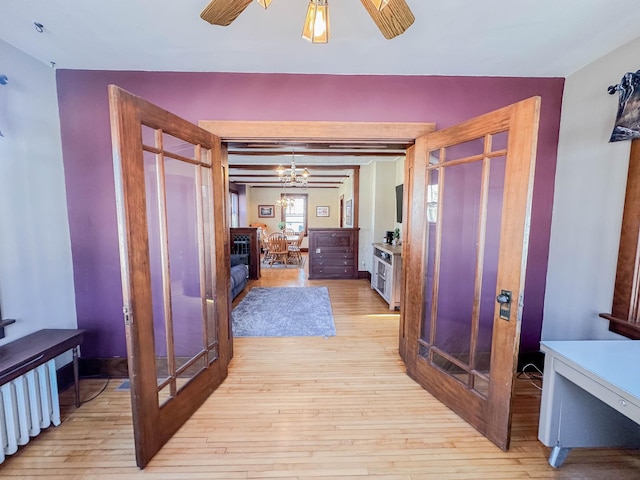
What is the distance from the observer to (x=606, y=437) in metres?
1.44

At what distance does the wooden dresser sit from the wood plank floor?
3412mm

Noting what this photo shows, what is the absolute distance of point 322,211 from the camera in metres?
10.2

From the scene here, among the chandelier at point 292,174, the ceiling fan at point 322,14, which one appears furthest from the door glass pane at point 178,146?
the chandelier at point 292,174

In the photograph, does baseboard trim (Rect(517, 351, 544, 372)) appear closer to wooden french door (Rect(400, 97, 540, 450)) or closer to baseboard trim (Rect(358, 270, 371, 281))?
wooden french door (Rect(400, 97, 540, 450))

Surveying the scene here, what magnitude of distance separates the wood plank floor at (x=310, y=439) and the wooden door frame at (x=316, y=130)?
80.9 inches

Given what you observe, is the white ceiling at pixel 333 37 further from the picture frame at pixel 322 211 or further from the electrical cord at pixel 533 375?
the picture frame at pixel 322 211

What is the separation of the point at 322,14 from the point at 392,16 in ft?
0.94

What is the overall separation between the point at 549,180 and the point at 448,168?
978 millimetres

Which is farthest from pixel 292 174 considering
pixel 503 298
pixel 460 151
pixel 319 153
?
pixel 503 298

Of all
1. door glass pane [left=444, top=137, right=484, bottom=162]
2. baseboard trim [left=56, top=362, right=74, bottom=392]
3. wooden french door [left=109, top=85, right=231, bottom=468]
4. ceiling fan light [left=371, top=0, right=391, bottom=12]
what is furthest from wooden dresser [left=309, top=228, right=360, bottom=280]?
ceiling fan light [left=371, top=0, right=391, bottom=12]

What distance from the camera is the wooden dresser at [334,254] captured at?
5.72m

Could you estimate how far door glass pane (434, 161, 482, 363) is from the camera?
2.04 m

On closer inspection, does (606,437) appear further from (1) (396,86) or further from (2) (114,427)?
(2) (114,427)

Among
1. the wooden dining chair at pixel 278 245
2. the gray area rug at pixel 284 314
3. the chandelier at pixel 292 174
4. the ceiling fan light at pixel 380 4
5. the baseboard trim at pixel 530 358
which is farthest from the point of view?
the wooden dining chair at pixel 278 245
